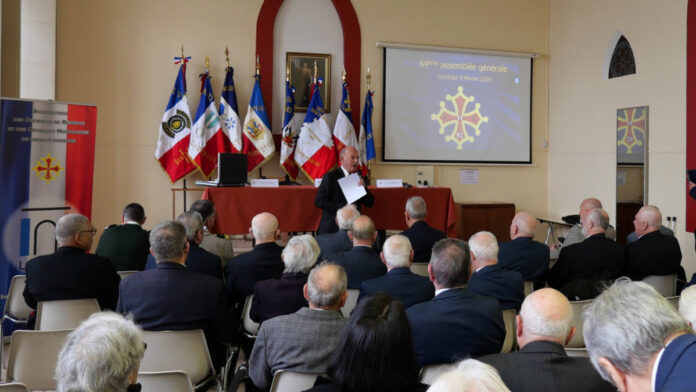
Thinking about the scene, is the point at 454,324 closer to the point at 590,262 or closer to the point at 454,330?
the point at 454,330

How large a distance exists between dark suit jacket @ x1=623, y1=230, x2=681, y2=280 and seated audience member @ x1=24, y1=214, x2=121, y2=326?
3608 mm

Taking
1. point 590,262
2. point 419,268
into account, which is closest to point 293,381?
point 419,268

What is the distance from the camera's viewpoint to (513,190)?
919cm

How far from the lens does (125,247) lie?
4117 mm

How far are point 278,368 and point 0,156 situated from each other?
3.97m

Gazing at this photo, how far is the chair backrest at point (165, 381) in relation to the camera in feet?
7.10

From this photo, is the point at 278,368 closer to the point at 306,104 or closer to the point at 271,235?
the point at 271,235

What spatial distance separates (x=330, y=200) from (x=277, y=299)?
306cm

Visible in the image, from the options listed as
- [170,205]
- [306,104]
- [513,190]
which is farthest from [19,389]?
[513,190]

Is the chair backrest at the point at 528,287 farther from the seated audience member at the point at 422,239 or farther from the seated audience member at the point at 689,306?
the seated audience member at the point at 689,306

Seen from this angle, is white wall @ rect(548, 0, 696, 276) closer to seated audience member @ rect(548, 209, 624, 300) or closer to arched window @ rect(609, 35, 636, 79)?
arched window @ rect(609, 35, 636, 79)

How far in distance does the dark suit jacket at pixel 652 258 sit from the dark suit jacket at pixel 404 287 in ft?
6.51

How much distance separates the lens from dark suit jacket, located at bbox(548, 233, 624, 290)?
400 cm

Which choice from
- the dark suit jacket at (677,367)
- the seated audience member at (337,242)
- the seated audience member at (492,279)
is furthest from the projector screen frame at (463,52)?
the dark suit jacket at (677,367)
